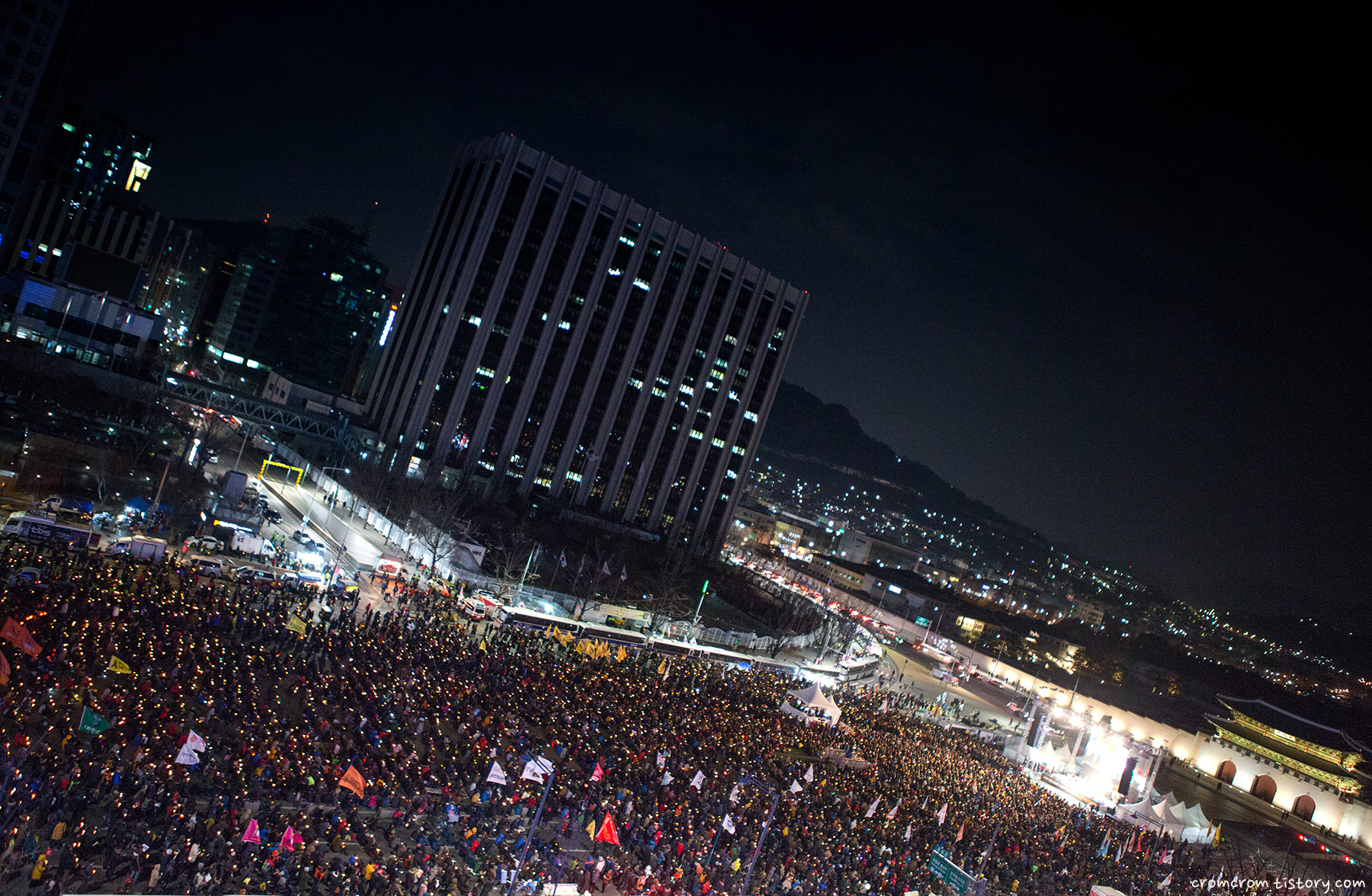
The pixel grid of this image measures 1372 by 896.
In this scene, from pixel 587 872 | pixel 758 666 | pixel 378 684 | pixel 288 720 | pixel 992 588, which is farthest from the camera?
pixel 992 588

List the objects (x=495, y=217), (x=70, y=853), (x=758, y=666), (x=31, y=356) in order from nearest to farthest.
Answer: (x=70, y=853) < (x=758, y=666) < (x=31, y=356) < (x=495, y=217)

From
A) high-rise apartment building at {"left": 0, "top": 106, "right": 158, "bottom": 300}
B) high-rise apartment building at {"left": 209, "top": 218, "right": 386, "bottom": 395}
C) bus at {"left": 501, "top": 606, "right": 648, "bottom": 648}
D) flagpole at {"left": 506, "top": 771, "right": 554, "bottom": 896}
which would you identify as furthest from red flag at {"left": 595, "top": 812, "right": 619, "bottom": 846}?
high-rise apartment building at {"left": 209, "top": 218, "right": 386, "bottom": 395}

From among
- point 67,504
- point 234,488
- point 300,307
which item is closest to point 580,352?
point 234,488

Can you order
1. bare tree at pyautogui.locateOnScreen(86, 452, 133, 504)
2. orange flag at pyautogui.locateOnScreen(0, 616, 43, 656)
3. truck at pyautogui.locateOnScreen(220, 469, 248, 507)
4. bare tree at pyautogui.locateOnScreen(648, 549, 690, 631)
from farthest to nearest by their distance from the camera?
bare tree at pyautogui.locateOnScreen(648, 549, 690, 631), truck at pyautogui.locateOnScreen(220, 469, 248, 507), bare tree at pyautogui.locateOnScreen(86, 452, 133, 504), orange flag at pyautogui.locateOnScreen(0, 616, 43, 656)

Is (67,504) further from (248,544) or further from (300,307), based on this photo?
(300,307)

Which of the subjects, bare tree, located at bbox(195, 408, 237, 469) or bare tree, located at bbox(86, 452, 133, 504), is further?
bare tree, located at bbox(195, 408, 237, 469)

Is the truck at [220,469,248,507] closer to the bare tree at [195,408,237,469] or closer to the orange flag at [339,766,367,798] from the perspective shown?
the bare tree at [195,408,237,469]

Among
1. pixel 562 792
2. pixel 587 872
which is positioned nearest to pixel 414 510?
pixel 562 792

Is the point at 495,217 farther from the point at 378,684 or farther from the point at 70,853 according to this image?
the point at 70,853
